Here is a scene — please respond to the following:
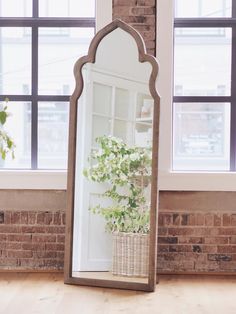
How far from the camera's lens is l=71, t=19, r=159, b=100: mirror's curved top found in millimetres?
4172

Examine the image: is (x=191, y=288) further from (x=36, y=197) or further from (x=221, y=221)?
(x=36, y=197)

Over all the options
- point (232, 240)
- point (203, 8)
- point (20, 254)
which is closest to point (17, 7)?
point (203, 8)

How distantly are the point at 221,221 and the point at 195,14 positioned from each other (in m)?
1.72

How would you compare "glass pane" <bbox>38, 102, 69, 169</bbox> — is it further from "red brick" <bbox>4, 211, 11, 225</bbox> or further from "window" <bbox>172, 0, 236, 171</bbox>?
"window" <bbox>172, 0, 236, 171</bbox>

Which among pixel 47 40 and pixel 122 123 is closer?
pixel 122 123

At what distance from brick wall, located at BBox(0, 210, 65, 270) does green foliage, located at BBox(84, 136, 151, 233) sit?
535 mm

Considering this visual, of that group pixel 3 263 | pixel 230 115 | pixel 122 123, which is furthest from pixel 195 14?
pixel 3 263

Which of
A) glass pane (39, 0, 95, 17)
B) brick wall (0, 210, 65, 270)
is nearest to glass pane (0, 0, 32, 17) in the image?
glass pane (39, 0, 95, 17)

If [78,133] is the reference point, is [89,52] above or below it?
above

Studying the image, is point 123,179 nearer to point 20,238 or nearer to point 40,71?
point 20,238

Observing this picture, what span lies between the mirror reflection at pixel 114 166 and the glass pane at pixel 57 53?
45 cm

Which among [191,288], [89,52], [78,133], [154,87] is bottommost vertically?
[191,288]

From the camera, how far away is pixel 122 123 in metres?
4.26

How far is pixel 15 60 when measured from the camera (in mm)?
4730
